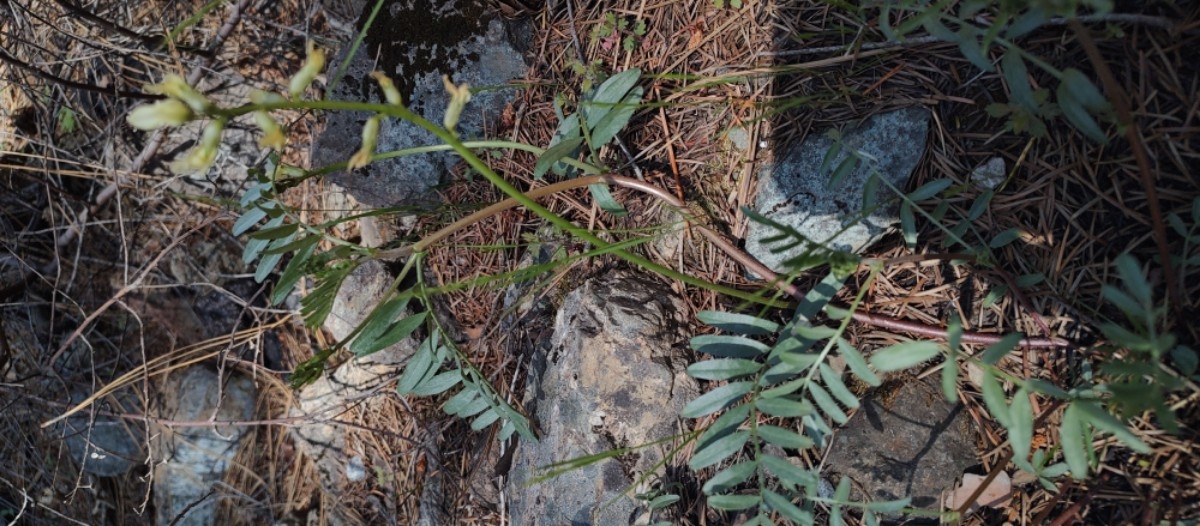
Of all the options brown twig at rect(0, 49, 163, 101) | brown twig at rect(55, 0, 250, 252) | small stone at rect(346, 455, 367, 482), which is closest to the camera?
brown twig at rect(0, 49, 163, 101)

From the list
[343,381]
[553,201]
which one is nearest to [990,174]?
[553,201]

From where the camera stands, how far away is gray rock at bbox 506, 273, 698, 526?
2.23 m

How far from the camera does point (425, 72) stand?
9.18 feet

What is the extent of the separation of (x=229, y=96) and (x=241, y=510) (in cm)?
195

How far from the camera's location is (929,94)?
2061 millimetres

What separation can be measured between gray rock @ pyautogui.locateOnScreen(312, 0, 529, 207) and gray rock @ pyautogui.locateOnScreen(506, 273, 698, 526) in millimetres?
847

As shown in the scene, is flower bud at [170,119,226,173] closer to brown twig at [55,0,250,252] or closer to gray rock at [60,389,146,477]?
brown twig at [55,0,250,252]

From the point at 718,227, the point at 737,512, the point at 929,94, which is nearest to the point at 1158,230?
the point at 929,94

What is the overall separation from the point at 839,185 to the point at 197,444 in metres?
3.12

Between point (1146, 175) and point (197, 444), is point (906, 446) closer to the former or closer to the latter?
point (1146, 175)

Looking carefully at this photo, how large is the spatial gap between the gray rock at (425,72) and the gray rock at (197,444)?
1353mm

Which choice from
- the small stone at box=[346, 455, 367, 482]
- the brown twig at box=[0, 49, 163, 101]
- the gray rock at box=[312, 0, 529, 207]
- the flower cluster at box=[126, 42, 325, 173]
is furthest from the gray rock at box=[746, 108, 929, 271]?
the brown twig at box=[0, 49, 163, 101]

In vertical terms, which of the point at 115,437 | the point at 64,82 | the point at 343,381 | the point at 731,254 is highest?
the point at 64,82

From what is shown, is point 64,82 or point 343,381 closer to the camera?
point 64,82
